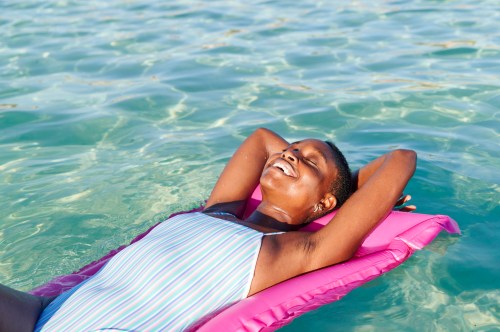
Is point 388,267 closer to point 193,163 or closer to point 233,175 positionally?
point 233,175

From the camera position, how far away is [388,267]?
12.4 ft

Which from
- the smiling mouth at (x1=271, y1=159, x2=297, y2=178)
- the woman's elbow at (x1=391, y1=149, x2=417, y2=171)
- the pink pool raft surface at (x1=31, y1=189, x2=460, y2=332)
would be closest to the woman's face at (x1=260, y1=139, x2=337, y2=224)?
the smiling mouth at (x1=271, y1=159, x2=297, y2=178)

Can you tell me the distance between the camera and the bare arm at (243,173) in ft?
14.3

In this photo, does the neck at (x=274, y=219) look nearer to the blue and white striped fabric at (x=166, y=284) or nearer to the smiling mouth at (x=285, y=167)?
the smiling mouth at (x=285, y=167)

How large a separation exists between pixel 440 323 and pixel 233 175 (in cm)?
151

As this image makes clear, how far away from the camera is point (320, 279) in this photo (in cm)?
354

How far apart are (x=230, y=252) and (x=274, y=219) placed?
58 cm

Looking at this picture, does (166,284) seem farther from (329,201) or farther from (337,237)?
(329,201)

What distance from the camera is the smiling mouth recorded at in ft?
12.7

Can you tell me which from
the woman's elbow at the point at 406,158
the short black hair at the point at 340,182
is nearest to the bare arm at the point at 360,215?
the woman's elbow at the point at 406,158

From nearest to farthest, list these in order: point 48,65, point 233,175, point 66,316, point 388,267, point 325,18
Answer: point 66,316
point 388,267
point 233,175
point 48,65
point 325,18

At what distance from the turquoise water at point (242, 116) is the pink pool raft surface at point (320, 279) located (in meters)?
0.13

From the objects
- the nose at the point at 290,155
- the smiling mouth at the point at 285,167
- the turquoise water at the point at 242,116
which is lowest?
the turquoise water at the point at 242,116

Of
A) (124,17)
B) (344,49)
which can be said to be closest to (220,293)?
(344,49)
